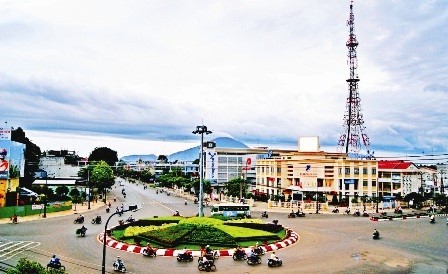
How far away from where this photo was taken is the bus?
5166 centimetres

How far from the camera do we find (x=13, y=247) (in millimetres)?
32094

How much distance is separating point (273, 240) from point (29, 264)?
2275 centimetres

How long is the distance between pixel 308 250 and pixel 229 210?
20667mm

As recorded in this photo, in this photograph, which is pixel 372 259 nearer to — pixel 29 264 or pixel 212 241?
pixel 212 241

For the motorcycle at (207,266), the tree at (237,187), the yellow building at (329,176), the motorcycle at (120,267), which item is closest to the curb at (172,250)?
the motorcycle at (207,266)

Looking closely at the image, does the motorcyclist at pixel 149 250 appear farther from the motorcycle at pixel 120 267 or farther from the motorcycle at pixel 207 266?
the motorcycle at pixel 207 266

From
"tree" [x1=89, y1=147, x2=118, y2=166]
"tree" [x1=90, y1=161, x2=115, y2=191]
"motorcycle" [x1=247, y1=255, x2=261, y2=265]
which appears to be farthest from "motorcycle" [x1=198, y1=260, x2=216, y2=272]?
"tree" [x1=89, y1=147, x2=118, y2=166]

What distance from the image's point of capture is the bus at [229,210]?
51.7 meters

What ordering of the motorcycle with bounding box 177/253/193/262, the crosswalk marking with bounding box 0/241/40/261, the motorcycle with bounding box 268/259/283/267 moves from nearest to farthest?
the motorcycle with bounding box 268/259/283/267 < the motorcycle with bounding box 177/253/193/262 < the crosswalk marking with bounding box 0/241/40/261

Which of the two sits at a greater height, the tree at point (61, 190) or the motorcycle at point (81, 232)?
the tree at point (61, 190)

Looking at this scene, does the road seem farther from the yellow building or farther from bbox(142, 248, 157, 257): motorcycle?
the yellow building

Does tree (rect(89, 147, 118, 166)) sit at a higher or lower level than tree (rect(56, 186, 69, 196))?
higher

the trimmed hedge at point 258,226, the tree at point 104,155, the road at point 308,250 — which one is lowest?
the road at point 308,250

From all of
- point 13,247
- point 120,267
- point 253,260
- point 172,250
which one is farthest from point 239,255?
point 13,247
